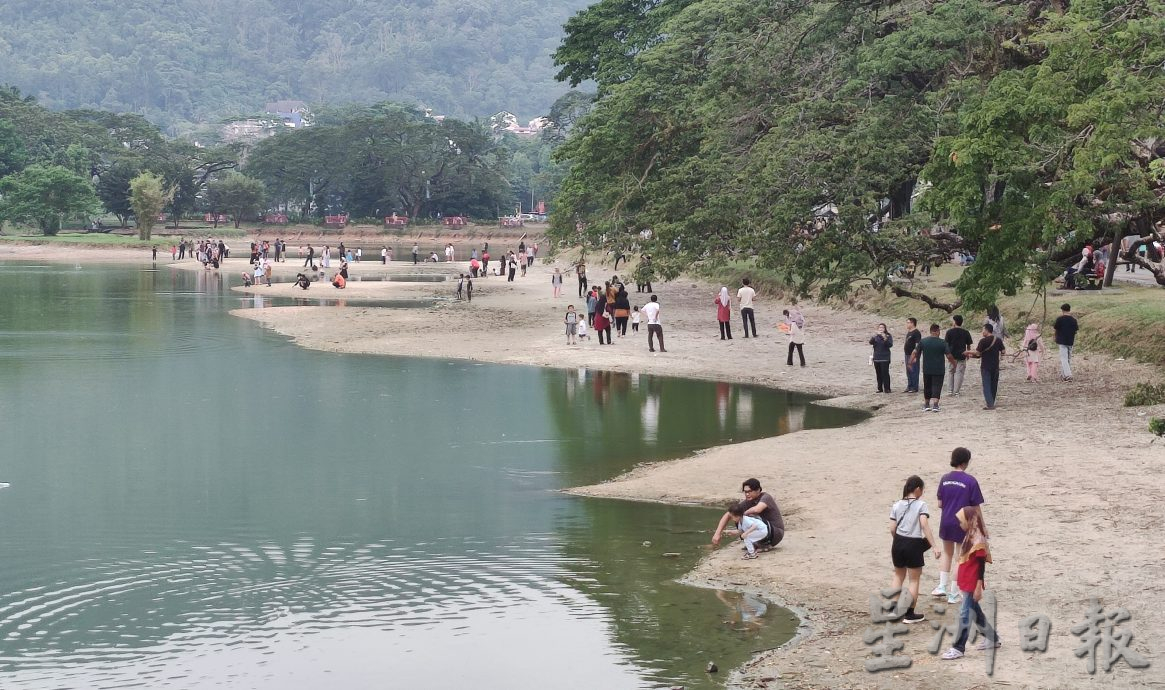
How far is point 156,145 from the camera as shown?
146875 millimetres

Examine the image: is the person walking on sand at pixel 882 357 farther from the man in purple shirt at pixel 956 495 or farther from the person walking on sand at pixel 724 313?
the man in purple shirt at pixel 956 495

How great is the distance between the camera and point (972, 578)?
40.8 ft

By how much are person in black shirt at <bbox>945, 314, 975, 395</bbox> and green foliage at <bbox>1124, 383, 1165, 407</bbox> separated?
3303mm

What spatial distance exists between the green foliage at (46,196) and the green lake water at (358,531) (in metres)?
89.7

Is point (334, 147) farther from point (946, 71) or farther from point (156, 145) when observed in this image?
point (946, 71)

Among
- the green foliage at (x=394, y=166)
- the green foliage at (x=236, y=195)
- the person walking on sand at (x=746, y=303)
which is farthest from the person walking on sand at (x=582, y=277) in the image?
the green foliage at (x=236, y=195)

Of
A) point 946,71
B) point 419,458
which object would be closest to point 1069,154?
point 946,71

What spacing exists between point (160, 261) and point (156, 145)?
4922cm

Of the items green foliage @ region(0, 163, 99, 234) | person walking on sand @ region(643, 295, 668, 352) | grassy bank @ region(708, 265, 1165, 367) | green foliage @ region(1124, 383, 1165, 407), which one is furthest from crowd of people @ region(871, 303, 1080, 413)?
green foliage @ region(0, 163, 99, 234)

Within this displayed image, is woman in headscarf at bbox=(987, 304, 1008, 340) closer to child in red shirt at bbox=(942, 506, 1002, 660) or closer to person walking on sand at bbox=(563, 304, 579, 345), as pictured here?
child in red shirt at bbox=(942, 506, 1002, 660)

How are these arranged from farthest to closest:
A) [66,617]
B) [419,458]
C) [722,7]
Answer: [722,7] → [419,458] → [66,617]

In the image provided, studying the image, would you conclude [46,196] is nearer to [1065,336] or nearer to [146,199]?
[146,199]

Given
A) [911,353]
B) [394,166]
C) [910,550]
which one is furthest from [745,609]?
[394,166]

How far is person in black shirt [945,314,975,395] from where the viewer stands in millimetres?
26984
